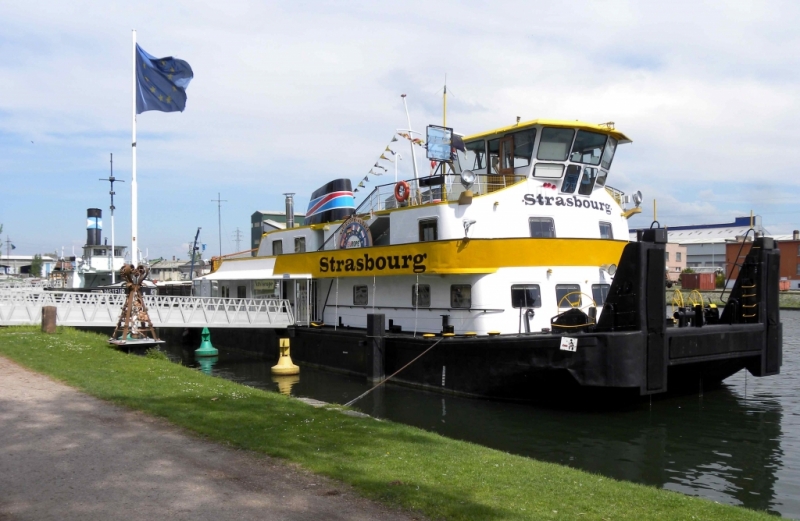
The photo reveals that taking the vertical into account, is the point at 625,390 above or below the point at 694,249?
below

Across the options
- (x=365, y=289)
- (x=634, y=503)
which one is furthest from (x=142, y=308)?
(x=634, y=503)

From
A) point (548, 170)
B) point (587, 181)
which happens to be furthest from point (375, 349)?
point (587, 181)

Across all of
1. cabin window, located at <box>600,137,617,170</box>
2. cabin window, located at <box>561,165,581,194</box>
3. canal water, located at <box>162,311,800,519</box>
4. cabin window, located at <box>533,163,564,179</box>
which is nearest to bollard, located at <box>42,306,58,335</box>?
canal water, located at <box>162,311,800,519</box>

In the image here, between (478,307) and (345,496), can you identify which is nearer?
(345,496)

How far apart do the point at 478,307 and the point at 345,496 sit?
1037 cm

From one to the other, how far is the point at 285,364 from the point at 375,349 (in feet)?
15.5

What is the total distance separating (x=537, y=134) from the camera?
56.6 ft

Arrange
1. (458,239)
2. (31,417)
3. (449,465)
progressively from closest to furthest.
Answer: (449,465) → (31,417) → (458,239)

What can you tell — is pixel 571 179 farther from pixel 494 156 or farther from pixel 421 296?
pixel 421 296

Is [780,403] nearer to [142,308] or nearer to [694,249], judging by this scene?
[142,308]

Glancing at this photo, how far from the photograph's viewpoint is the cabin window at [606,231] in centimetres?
1850

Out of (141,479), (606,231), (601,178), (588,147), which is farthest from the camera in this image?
(606,231)

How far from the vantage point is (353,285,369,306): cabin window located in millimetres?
20703

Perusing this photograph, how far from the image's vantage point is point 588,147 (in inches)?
700
